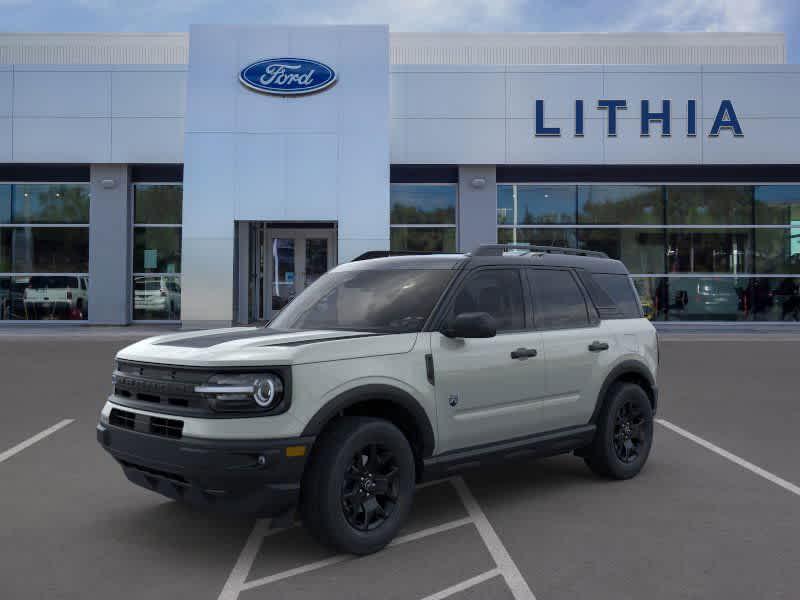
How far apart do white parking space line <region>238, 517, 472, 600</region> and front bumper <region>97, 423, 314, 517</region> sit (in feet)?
1.09

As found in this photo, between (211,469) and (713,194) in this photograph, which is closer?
(211,469)

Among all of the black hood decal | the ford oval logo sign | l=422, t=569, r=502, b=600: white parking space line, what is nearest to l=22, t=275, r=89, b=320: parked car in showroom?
the ford oval logo sign

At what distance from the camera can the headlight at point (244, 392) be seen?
432cm

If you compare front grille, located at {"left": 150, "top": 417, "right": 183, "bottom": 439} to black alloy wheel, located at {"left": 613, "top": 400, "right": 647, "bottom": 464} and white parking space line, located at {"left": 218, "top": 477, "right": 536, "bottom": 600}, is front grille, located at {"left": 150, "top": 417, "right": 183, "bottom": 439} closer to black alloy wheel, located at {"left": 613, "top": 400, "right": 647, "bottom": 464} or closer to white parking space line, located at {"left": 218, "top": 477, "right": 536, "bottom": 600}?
white parking space line, located at {"left": 218, "top": 477, "right": 536, "bottom": 600}

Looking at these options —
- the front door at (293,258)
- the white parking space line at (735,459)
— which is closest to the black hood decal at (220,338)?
the white parking space line at (735,459)

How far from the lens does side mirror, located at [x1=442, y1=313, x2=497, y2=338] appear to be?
16.3 ft

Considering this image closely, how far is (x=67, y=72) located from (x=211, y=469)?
22.0 meters

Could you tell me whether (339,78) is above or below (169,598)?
above

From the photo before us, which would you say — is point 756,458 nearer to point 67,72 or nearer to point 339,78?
point 339,78

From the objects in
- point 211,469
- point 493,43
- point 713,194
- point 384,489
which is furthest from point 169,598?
point 493,43

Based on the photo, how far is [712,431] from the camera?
8.60m

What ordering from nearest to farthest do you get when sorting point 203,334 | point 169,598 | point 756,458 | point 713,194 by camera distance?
point 169,598 → point 203,334 → point 756,458 → point 713,194

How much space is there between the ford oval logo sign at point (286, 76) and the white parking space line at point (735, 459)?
16.4m

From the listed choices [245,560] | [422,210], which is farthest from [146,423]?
[422,210]
